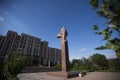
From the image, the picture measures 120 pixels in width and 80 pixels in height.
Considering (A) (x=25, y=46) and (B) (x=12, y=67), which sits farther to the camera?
(A) (x=25, y=46)

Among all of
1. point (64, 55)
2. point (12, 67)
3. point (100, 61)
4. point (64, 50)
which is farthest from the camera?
point (100, 61)

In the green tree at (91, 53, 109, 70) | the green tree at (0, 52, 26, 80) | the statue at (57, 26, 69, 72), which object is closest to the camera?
the green tree at (0, 52, 26, 80)

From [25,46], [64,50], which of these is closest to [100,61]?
[64,50]

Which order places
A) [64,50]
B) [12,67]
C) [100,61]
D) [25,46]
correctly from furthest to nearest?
[25,46]
[100,61]
[64,50]
[12,67]

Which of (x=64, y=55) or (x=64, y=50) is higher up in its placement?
(x=64, y=50)

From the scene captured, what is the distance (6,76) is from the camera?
601 cm

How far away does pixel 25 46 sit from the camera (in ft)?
232

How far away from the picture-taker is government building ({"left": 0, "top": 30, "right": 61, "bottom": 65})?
6347 centimetres

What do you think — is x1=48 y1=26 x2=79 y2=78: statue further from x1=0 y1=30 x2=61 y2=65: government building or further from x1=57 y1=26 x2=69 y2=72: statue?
x1=0 y1=30 x2=61 y2=65: government building

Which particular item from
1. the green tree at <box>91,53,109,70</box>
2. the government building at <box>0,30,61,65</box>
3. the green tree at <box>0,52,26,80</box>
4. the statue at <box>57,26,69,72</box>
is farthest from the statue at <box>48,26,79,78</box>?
the government building at <box>0,30,61,65</box>

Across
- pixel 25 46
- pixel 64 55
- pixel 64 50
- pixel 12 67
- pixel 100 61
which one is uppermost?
pixel 25 46

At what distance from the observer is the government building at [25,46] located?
63.5 m

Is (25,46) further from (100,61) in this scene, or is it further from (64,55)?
(64,55)

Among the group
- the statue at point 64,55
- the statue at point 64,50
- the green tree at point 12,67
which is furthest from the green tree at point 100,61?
the green tree at point 12,67
